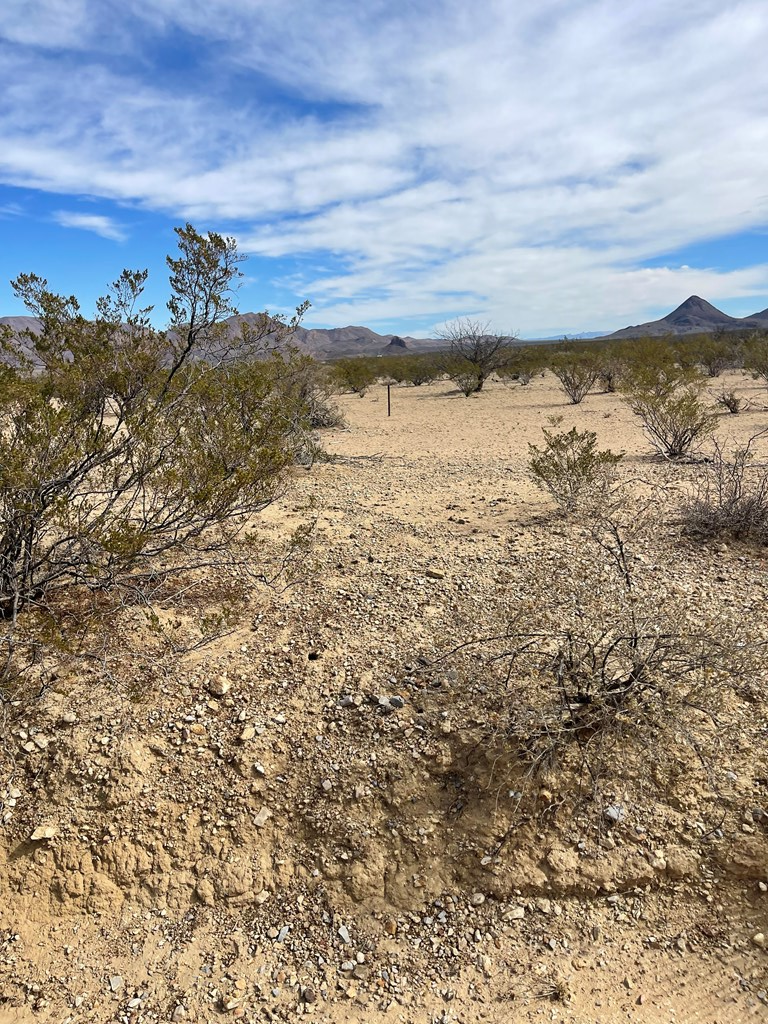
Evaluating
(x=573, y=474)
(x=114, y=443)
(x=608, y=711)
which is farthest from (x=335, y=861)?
(x=573, y=474)

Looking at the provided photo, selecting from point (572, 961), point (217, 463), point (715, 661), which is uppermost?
point (217, 463)

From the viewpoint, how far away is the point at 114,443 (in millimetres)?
4047

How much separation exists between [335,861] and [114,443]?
2957mm

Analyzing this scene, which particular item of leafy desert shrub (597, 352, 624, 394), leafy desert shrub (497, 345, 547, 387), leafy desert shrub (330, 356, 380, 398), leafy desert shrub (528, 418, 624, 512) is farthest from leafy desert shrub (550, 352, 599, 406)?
leafy desert shrub (528, 418, 624, 512)

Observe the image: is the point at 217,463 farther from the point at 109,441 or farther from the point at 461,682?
the point at 461,682

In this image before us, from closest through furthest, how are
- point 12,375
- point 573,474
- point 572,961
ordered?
point 572,961 → point 12,375 → point 573,474

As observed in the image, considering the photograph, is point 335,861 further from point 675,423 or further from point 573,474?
point 675,423

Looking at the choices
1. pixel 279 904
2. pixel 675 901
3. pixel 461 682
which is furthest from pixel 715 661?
pixel 279 904

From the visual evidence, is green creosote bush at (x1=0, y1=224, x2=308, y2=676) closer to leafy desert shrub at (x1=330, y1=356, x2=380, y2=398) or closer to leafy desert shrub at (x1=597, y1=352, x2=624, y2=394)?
leafy desert shrub at (x1=597, y1=352, x2=624, y2=394)

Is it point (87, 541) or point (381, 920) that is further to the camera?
point (87, 541)

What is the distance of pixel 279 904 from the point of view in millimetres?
2594

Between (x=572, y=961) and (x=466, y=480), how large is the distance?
6350 mm

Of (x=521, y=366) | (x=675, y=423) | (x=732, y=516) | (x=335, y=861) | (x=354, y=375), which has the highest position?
(x=521, y=366)

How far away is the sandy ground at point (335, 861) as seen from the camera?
230 centimetres
